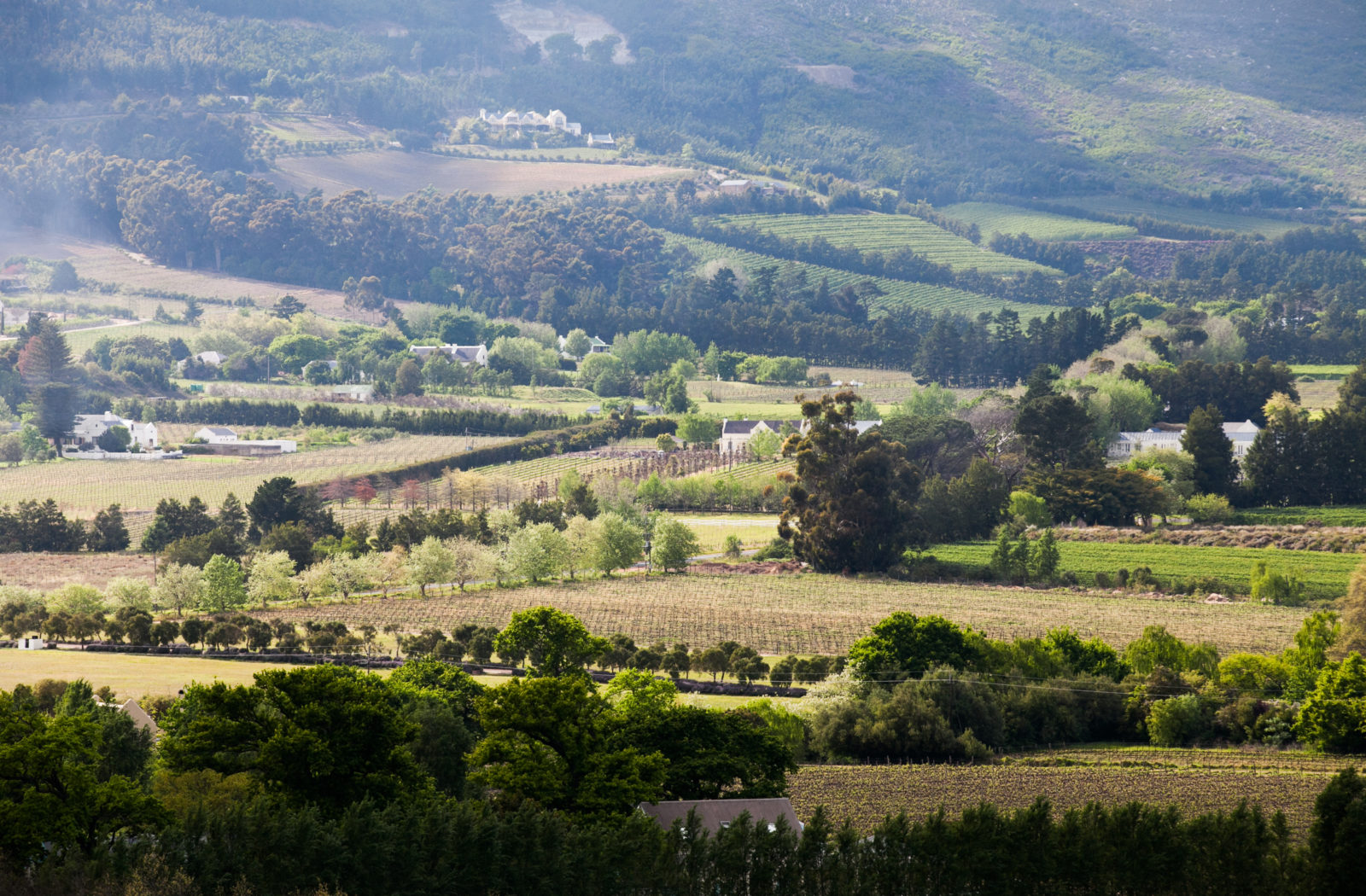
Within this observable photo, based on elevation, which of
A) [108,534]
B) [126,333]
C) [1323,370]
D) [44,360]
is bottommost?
[108,534]

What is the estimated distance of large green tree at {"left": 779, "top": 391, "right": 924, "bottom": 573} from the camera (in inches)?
2926

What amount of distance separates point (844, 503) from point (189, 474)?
49190mm

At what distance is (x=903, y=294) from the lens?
7032 inches

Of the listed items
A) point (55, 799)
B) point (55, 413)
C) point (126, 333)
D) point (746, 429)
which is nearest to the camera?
point (55, 799)

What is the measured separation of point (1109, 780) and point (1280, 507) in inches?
2008

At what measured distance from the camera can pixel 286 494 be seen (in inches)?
3152

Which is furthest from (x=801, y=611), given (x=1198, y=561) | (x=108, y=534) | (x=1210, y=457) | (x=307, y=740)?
(x=108, y=534)

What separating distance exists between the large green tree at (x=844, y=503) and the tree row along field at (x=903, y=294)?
309 ft

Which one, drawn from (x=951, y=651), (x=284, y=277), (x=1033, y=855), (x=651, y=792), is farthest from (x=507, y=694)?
(x=284, y=277)

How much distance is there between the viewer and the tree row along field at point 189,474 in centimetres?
9169

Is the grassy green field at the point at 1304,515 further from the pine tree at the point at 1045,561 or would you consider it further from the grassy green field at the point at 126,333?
the grassy green field at the point at 126,333

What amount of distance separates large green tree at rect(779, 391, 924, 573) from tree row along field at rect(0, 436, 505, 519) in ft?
109

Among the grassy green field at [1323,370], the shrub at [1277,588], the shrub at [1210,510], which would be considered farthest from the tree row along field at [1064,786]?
the grassy green field at [1323,370]

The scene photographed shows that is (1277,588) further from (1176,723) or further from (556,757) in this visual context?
(556,757)
